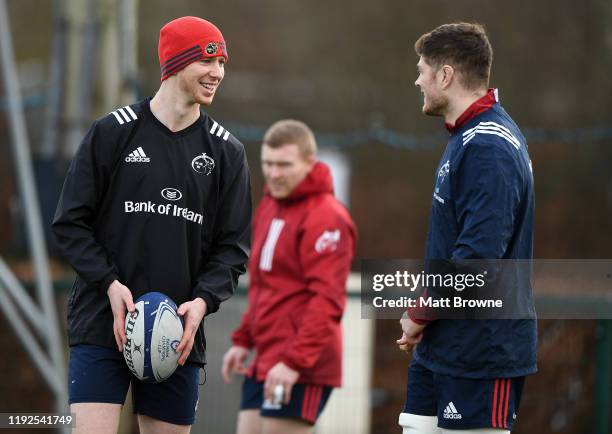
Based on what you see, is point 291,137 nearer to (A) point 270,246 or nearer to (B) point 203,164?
(A) point 270,246

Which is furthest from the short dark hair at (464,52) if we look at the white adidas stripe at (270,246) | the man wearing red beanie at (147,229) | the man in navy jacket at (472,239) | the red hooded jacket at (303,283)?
the white adidas stripe at (270,246)

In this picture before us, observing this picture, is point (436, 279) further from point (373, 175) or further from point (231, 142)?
point (373, 175)

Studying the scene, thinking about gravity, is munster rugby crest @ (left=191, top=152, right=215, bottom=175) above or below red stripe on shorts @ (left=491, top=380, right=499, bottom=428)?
above

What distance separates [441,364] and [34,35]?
58.4ft

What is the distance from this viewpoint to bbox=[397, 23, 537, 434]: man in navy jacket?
4367 millimetres

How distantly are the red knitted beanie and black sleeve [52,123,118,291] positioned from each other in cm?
44

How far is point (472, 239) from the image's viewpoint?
14.2 feet

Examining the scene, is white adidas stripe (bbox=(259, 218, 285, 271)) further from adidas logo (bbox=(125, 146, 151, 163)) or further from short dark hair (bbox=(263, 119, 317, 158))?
adidas logo (bbox=(125, 146, 151, 163))

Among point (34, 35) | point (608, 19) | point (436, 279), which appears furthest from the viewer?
point (34, 35)

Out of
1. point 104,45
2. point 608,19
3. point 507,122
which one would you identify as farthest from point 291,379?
point 608,19

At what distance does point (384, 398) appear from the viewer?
9719 mm
